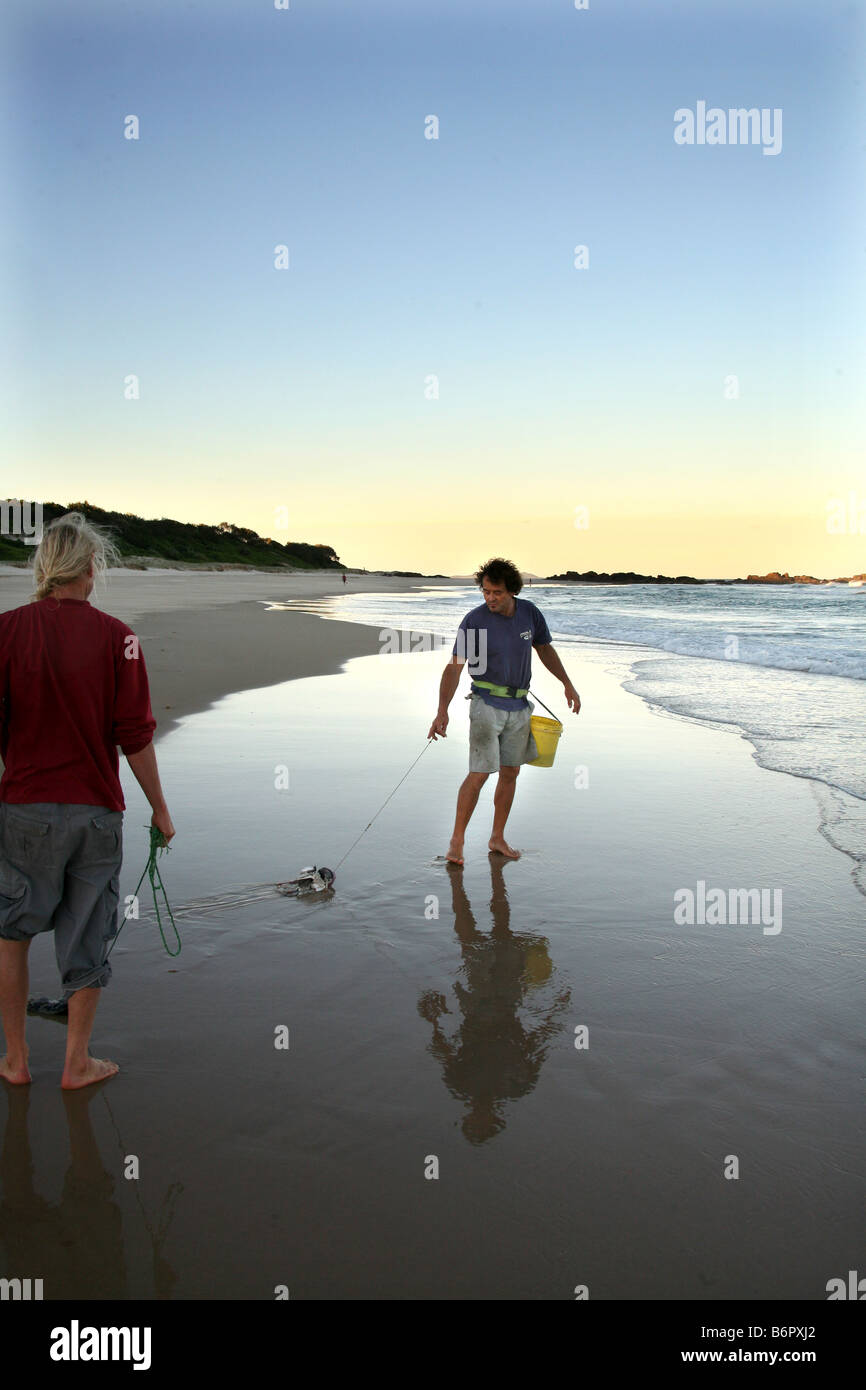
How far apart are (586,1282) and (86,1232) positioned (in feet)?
4.26

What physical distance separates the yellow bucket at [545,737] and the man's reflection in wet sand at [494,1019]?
1.44 m

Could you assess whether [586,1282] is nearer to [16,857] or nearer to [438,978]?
[438,978]

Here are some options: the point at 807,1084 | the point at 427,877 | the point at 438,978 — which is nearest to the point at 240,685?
the point at 427,877

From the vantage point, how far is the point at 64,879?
3.10 m

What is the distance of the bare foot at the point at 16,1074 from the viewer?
10.4 feet

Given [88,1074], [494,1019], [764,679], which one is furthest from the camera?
[764,679]

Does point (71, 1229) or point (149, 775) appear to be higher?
point (149, 775)

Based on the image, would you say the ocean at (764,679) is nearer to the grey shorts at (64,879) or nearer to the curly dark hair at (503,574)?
the curly dark hair at (503,574)

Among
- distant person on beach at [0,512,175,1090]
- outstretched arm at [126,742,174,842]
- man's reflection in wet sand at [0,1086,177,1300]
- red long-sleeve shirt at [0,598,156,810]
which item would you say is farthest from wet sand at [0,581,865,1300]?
red long-sleeve shirt at [0,598,156,810]

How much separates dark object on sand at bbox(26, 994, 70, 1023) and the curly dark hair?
320cm

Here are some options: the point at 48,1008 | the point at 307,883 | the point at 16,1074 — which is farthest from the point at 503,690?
the point at 16,1074

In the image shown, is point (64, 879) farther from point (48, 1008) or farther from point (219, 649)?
point (219, 649)

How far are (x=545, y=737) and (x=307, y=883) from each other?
182 cm
